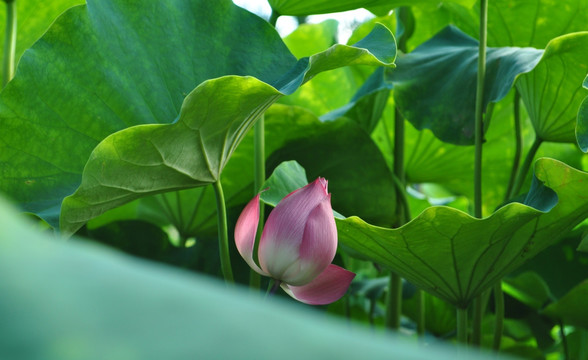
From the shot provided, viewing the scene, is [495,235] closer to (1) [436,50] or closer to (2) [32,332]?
(1) [436,50]

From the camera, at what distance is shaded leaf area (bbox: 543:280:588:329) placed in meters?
0.70

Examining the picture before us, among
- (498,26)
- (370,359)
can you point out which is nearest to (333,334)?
(370,359)

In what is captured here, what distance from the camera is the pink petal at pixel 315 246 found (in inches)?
17.6

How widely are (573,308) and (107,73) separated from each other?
0.52 m

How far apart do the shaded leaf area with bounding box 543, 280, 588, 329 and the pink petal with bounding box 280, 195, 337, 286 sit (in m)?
0.35

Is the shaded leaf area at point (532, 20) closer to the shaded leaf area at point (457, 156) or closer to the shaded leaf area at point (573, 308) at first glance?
the shaded leaf area at point (457, 156)

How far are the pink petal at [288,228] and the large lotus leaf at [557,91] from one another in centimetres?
31

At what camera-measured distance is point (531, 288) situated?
2.65ft

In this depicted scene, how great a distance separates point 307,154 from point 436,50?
0.19 m

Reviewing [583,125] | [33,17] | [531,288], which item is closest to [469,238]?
[583,125]

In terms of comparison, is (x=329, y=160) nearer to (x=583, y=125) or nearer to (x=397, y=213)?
(x=397, y=213)

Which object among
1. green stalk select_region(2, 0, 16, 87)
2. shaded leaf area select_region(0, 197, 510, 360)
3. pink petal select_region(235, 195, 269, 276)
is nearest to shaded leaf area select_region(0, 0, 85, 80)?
green stalk select_region(2, 0, 16, 87)

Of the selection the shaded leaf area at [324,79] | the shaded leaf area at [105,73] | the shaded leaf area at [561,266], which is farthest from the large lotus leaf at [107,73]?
the shaded leaf area at [561,266]

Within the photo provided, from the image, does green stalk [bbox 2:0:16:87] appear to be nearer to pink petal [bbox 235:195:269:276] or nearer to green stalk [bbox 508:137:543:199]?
pink petal [bbox 235:195:269:276]
